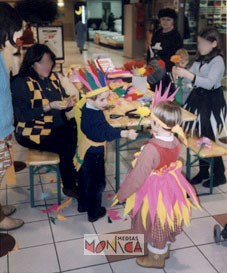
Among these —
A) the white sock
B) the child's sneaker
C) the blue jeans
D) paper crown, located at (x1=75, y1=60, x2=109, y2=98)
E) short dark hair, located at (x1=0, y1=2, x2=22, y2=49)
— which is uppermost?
short dark hair, located at (x1=0, y1=2, x2=22, y2=49)

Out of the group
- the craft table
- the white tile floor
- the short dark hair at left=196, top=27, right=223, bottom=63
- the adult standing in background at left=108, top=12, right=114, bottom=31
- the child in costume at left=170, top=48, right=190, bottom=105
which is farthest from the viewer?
the adult standing in background at left=108, top=12, right=114, bottom=31

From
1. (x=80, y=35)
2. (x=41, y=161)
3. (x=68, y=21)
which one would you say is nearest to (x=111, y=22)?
(x=68, y=21)

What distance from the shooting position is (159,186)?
2352 millimetres

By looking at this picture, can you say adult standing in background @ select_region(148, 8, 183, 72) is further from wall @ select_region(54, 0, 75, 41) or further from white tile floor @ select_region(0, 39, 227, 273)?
wall @ select_region(54, 0, 75, 41)

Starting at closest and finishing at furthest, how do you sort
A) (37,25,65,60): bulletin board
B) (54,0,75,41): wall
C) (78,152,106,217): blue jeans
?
(78,152,106,217): blue jeans
(37,25,65,60): bulletin board
(54,0,75,41): wall

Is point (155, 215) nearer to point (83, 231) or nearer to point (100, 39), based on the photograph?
point (83, 231)

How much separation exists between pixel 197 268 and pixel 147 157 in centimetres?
89

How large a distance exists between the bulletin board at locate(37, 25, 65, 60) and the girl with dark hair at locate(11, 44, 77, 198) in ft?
20.7

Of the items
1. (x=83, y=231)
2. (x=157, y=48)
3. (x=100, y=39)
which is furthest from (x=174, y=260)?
(x=100, y=39)

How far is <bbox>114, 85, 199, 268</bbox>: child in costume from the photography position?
7.45ft

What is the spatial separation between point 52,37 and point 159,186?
791 cm

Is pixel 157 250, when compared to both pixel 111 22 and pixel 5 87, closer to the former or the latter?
pixel 5 87

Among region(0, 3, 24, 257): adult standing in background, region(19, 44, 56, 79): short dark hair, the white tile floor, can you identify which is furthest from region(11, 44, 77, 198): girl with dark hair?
region(0, 3, 24, 257): adult standing in background

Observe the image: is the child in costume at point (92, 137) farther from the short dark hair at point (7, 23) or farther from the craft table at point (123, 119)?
the short dark hair at point (7, 23)
